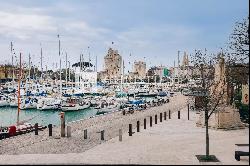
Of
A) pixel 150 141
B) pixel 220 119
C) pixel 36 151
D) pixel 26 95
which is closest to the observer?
pixel 36 151

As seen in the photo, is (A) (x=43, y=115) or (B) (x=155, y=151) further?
(A) (x=43, y=115)

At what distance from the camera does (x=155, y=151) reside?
23.4 m

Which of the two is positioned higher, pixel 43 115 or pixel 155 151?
pixel 155 151

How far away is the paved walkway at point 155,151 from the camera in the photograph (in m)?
20.7

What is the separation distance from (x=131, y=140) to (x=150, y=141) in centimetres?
142

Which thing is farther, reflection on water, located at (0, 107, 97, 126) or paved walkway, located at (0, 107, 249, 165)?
reflection on water, located at (0, 107, 97, 126)

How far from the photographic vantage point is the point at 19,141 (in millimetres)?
30156

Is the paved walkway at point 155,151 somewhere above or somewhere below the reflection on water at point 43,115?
above

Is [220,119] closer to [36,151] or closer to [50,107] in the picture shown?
[36,151]

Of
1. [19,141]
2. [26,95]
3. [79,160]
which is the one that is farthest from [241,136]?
[26,95]

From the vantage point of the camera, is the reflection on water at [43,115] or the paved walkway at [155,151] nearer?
the paved walkway at [155,151]

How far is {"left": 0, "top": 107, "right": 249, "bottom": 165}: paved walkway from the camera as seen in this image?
814 inches

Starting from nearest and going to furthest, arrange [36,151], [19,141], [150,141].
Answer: [36,151], [150,141], [19,141]

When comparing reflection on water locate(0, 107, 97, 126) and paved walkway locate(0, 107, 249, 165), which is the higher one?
paved walkway locate(0, 107, 249, 165)
